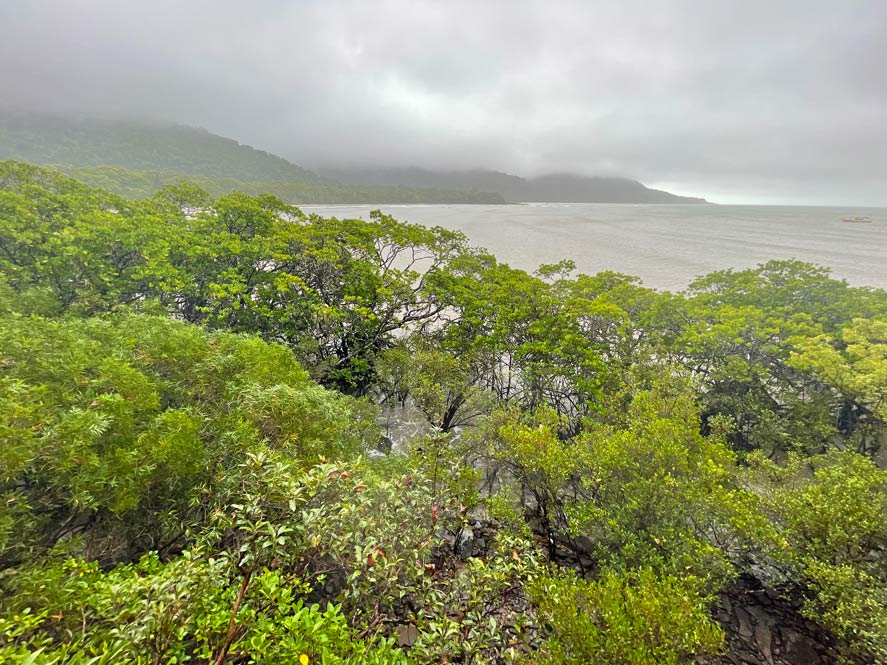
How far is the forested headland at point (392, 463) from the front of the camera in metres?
5.40

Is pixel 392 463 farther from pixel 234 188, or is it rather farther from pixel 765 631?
pixel 234 188

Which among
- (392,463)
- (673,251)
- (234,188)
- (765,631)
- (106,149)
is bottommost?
(765,631)

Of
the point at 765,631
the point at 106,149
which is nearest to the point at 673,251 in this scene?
the point at 765,631

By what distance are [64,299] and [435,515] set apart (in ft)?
78.2

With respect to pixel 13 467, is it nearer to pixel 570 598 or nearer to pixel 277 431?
pixel 277 431

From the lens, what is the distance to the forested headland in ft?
17.7

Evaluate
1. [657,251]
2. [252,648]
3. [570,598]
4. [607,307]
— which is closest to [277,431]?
[252,648]

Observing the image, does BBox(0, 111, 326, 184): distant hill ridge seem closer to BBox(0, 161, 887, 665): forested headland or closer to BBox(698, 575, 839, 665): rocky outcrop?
BBox(0, 161, 887, 665): forested headland

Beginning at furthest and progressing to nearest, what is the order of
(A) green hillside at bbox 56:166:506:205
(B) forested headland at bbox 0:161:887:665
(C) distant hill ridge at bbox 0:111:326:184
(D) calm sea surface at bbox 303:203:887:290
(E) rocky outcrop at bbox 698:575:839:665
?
1. (C) distant hill ridge at bbox 0:111:326:184
2. (A) green hillside at bbox 56:166:506:205
3. (D) calm sea surface at bbox 303:203:887:290
4. (E) rocky outcrop at bbox 698:575:839:665
5. (B) forested headland at bbox 0:161:887:665

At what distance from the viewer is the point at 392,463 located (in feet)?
42.8

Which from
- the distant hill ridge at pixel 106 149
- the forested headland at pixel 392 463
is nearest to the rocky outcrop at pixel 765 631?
the forested headland at pixel 392 463

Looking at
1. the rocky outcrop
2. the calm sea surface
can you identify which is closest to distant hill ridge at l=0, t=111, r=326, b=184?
the calm sea surface

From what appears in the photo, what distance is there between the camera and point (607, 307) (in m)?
20.8

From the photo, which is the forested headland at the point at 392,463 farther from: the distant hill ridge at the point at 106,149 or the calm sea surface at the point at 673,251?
the distant hill ridge at the point at 106,149
